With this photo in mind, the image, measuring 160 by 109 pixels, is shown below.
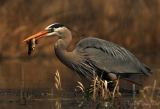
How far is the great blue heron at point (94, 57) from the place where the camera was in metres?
12.8

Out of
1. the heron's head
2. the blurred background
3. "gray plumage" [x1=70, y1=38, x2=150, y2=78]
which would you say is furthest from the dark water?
the blurred background

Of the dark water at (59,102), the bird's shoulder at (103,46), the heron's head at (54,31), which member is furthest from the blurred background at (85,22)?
the dark water at (59,102)

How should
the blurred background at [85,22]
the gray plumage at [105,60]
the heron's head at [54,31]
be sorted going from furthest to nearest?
the blurred background at [85,22], the gray plumage at [105,60], the heron's head at [54,31]

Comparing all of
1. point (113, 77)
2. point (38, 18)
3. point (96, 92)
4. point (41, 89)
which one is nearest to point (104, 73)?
point (113, 77)

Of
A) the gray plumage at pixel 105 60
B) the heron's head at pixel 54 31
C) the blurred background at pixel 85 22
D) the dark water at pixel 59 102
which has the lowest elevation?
the dark water at pixel 59 102

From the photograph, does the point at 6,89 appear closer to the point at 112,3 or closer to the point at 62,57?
the point at 62,57

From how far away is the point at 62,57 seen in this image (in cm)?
1277

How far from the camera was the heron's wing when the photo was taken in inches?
511

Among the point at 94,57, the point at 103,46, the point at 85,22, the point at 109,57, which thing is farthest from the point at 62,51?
the point at 85,22

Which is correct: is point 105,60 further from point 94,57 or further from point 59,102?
point 59,102

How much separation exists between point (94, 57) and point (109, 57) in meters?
0.34

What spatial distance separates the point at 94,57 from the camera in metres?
13.0

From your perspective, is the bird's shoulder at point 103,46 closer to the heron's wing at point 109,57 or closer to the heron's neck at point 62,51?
the heron's wing at point 109,57

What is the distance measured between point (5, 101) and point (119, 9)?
11.1 metres
